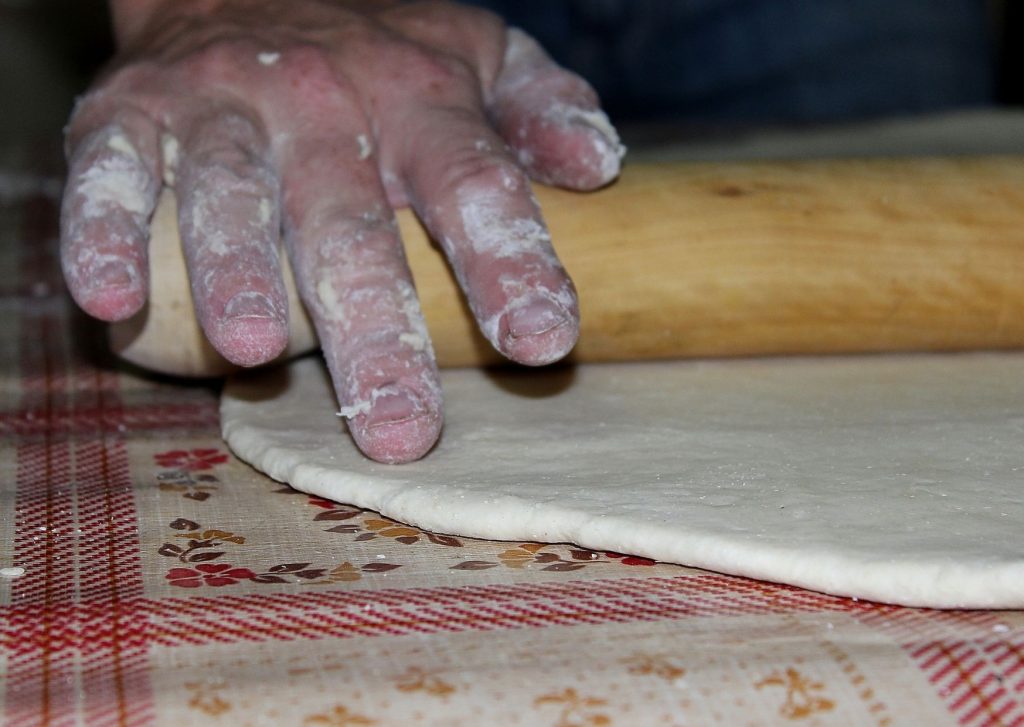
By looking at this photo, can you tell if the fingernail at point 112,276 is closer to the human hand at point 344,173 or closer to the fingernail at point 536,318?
the human hand at point 344,173

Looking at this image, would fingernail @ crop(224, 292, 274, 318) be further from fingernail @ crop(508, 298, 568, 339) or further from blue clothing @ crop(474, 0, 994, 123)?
blue clothing @ crop(474, 0, 994, 123)

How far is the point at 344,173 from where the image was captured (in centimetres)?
133

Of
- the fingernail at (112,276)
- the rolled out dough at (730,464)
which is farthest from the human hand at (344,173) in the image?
the rolled out dough at (730,464)

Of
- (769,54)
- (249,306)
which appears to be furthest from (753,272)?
(769,54)

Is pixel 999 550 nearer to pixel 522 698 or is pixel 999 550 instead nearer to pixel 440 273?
pixel 522 698

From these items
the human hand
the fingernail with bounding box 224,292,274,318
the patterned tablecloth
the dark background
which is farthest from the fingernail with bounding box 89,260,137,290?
the dark background

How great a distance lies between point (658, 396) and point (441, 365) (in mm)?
278

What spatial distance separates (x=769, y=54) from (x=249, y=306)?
5.96 feet

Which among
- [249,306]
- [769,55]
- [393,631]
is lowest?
[769,55]

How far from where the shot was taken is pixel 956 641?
2.98 ft

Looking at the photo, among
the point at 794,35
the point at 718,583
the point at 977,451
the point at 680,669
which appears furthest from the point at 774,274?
the point at 794,35

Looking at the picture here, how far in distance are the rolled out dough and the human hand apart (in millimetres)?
108

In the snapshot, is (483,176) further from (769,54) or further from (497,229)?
(769,54)

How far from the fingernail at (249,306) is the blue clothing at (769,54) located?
1.54m
